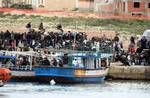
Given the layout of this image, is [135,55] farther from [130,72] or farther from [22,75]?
[22,75]

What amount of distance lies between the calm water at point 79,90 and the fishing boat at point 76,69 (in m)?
0.91

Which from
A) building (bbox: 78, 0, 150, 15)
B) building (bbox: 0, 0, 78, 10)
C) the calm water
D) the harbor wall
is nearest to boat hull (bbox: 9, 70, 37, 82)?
the calm water

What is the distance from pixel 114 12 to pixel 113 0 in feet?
17.1

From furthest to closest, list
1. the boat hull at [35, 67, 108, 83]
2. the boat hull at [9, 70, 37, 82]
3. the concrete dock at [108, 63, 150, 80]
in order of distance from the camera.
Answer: the concrete dock at [108, 63, 150, 80]
the boat hull at [9, 70, 37, 82]
the boat hull at [35, 67, 108, 83]

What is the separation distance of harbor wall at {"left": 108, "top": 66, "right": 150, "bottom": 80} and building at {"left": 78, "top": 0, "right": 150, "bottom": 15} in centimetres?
5087

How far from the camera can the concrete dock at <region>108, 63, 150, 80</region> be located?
76.0m

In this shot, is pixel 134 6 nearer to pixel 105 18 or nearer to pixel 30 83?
pixel 105 18

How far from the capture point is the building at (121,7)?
128550 mm

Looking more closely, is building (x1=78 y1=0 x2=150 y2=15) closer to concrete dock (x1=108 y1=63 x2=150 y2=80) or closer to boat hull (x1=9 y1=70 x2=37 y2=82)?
concrete dock (x1=108 y1=63 x2=150 y2=80)

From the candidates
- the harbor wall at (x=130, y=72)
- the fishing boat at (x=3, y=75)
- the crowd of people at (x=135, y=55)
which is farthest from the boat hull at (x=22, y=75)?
the fishing boat at (x=3, y=75)

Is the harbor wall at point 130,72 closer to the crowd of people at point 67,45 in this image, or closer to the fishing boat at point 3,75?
the crowd of people at point 67,45

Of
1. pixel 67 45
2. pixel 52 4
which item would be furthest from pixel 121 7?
pixel 67 45

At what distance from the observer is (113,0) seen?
13500 cm

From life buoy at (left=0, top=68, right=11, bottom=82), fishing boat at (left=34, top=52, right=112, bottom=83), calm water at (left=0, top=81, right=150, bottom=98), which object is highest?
life buoy at (left=0, top=68, right=11, bottom=82)
